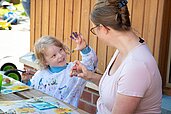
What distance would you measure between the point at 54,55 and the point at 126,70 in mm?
1117

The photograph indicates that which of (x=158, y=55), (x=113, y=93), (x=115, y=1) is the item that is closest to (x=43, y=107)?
(x=113, y=93)

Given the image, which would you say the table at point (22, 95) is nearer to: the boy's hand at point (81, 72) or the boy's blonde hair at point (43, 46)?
the boy's hand at point (81, 72)

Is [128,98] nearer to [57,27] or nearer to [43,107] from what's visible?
[43,107]

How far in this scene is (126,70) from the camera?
1.39m

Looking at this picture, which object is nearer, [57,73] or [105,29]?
[105,29]

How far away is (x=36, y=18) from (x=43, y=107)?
2.46m

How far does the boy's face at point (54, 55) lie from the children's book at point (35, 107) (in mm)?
623

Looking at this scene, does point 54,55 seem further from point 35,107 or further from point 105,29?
point 105,29

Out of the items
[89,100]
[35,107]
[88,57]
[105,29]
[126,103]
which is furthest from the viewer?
[89,100]

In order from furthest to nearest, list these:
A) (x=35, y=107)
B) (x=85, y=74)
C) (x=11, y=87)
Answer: (x=11, y=87) < (x=85, y=74) < (x=35, y=107)

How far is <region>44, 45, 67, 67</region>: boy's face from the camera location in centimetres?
243

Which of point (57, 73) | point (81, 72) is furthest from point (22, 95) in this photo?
point (57, 73)

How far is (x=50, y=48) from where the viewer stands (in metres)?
2.44

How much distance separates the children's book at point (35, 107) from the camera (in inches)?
63.6
